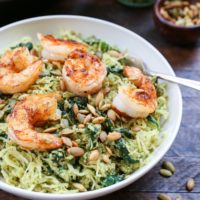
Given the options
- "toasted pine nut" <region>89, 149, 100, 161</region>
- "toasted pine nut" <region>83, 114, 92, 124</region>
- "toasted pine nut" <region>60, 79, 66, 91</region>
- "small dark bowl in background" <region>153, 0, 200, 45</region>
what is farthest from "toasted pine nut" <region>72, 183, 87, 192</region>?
"small dark bowl in background" <region>153, 0, 200, 45</region>

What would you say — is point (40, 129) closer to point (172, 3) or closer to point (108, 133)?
point (108, 133)

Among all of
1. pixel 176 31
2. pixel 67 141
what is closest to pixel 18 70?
pixel 67 141

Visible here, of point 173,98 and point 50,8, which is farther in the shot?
point 50,8

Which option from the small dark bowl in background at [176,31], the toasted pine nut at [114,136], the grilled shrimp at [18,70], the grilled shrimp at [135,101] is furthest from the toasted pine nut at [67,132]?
the small dark bowl in background at [176,31]

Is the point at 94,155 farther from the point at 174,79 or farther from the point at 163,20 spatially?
the point at 163,20

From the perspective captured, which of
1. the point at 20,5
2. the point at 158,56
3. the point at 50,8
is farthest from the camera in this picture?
the point at 50,8

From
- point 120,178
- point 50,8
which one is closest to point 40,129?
point 120,178

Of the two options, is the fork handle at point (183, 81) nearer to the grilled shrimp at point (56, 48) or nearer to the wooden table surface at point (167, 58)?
the wooden table surface at point (167, 58)
